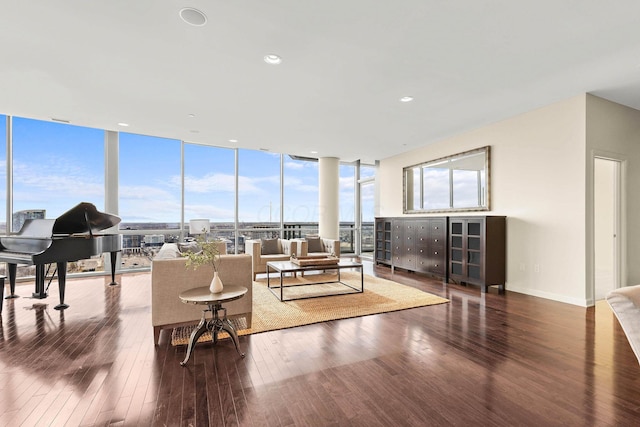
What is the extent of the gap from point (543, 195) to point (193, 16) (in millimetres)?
4789

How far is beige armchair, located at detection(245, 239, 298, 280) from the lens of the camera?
17.5 ft

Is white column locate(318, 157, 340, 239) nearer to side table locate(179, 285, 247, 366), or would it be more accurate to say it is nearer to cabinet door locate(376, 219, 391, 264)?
cabinet door locate(376, 219, 391, 264)

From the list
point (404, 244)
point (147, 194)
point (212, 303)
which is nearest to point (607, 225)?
point (404, 244)

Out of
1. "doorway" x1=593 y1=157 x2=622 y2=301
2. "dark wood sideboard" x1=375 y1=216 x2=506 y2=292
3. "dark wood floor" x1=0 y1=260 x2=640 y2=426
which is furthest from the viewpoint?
"dark wood sideboard" x1=375 y1=216 x2=506 y2=292

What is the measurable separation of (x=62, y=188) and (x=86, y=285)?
1947mm

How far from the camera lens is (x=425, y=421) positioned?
166cm

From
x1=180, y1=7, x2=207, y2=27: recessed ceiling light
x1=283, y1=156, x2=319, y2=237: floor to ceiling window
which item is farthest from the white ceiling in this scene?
x1=283, y1=156, x2=319, y2=237: floor to ceiling window

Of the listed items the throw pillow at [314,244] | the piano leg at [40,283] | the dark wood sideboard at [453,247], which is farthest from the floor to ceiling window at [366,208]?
the piano leg at [40,283]

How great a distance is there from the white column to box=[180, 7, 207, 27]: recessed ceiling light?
5.40 metres

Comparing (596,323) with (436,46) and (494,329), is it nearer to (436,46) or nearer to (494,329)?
(494,329)

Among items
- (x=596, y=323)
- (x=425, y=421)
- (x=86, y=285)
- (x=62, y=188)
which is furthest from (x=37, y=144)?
(x=596, y=323)

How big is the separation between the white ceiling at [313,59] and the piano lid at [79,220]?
4.78 feet

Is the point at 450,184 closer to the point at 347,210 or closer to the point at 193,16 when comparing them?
the point at 347,210

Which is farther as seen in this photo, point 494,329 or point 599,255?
point 599,255
